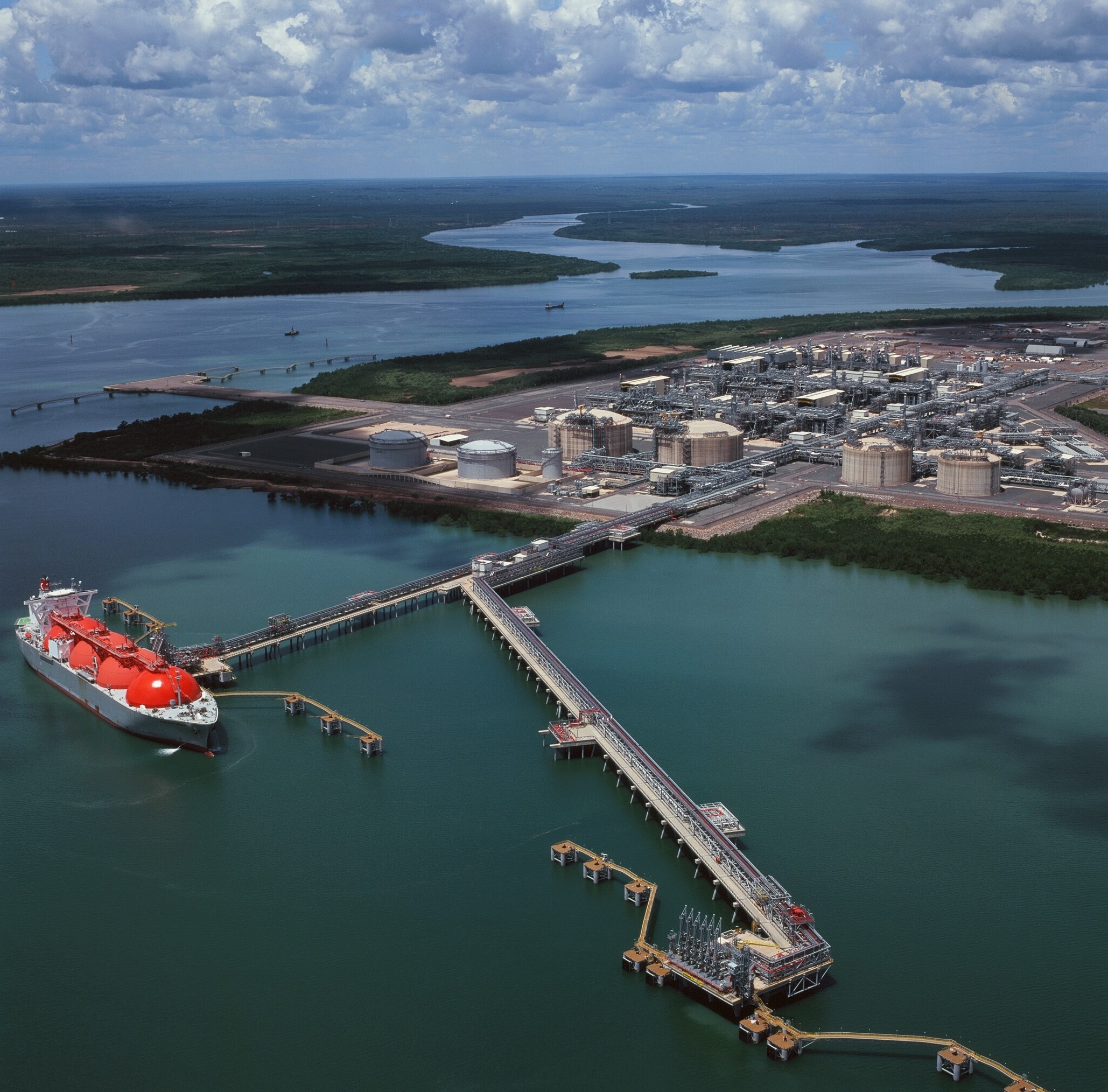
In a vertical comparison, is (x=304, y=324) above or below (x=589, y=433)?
above

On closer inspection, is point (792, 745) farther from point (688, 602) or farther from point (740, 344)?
point (740, 344)

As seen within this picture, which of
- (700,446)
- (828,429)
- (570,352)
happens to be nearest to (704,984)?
(700,446)

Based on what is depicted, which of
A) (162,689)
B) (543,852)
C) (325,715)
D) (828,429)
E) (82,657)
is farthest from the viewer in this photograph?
(828,429)

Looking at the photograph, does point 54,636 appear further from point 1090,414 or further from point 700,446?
point 1090,414

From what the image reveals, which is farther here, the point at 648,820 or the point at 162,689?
the point at 162,689

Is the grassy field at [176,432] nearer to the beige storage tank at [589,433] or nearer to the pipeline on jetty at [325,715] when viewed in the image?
the beige storage tank at [589,433]

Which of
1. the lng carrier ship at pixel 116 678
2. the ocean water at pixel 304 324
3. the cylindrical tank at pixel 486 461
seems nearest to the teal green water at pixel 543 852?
the lng carrier ship at pixel 116 678

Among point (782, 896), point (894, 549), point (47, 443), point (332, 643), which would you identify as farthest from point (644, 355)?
point (782, 896)

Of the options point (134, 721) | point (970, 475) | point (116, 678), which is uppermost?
point (970, 475)
